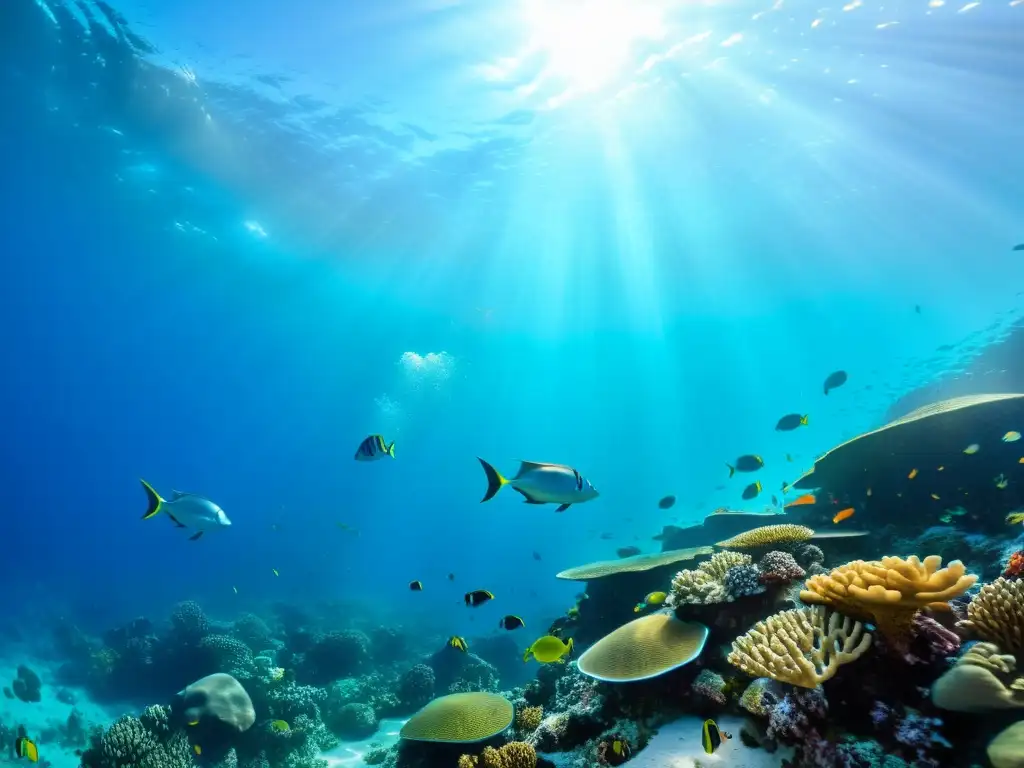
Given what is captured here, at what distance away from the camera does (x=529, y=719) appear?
6219 millimetres

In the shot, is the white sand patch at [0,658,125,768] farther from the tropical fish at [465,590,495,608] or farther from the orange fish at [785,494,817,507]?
the orange fish at [785,494,817,507]

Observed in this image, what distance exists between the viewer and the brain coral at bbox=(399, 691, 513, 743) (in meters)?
5.80

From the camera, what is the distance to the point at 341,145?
80.5ft

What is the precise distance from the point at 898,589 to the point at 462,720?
5.12 meters

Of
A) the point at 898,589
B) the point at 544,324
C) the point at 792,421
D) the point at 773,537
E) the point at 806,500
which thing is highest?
the point at 544,324

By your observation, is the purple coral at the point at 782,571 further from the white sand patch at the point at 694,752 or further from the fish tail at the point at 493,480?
the fish tail at the point at 493,480

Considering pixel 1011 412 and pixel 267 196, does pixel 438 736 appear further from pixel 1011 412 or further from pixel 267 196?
pixel 267 196

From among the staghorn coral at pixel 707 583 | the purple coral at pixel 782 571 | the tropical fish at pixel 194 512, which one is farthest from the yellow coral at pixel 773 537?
the tropical fish at pixel 194 512

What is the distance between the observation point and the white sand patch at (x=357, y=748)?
392 inches

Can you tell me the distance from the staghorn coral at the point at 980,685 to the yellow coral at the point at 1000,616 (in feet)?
0.45

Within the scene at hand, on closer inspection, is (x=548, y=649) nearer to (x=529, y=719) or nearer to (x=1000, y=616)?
(x=529, y=719)

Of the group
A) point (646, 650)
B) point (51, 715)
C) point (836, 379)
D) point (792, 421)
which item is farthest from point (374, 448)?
point (51, 715)

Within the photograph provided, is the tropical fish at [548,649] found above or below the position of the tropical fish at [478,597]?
below

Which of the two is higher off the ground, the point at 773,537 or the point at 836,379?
the point at 836,379
